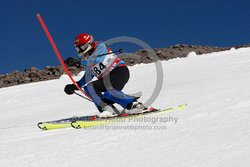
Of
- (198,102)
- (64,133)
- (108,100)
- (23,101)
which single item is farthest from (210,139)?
(23,101)

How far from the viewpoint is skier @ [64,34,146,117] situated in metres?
7.56

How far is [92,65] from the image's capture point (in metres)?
7.62

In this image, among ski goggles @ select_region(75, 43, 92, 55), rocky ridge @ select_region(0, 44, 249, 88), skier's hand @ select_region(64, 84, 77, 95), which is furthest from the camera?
rocky ridge @ select_region(0, 44, 249, 88)

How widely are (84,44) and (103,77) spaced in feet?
2.20

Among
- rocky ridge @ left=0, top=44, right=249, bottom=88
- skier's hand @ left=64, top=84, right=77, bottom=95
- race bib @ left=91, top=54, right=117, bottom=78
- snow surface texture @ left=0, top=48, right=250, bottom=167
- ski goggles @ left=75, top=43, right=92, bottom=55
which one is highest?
rocky ridge @ left=0, top=44, right=249, bottom=88

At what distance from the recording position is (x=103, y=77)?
762cm

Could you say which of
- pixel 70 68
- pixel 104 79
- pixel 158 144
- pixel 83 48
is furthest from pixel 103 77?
pixel 70 68

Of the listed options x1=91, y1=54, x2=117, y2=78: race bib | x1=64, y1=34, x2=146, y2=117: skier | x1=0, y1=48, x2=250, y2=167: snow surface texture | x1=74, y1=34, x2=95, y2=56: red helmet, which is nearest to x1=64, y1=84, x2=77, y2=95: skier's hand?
x1=64, y1=34, x2=146, y2=117: skier

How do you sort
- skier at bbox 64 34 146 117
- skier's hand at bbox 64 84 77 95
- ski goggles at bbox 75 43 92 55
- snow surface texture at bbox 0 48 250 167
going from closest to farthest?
snow surface texture at bbox 0 48 250 167
skier at bbox 64 34 146 117
ski goggles at bbox 75 43 92 55
skier's hand at bbox 64 84 77 95

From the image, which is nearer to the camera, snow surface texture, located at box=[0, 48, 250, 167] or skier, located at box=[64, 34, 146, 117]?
snow surface texture, located at box=[0, 48, 250, 167]

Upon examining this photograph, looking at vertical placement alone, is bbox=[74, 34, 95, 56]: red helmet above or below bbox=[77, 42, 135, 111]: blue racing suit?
above

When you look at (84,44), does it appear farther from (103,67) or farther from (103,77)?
(103,77)

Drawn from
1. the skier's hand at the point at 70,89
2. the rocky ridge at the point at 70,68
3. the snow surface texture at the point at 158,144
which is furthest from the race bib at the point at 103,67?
the rocky ridge at the point at 70,68

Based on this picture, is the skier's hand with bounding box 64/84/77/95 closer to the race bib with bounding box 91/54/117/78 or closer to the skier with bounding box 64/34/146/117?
the skier with bounding box 64/34/146/117
